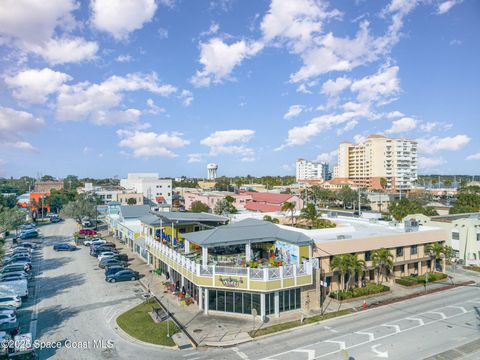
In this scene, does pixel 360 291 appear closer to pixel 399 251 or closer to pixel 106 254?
pixel 399 251

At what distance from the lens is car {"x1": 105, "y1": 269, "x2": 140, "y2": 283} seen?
135ft

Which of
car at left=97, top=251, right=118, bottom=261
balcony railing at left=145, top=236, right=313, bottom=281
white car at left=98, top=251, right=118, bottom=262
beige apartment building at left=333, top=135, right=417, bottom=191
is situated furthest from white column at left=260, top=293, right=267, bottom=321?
beige apartment building at left=333, top=135, right=417, bottom=191

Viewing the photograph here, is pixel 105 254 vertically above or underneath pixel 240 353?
above

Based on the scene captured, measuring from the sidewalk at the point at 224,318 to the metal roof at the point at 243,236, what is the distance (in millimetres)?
6476

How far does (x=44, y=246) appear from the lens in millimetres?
63250

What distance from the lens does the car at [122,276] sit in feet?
135

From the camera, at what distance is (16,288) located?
36031 millimetres

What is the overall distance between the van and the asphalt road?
177cm

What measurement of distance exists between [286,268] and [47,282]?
3022 centimetres

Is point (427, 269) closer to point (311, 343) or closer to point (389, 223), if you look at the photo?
point (389, 223)

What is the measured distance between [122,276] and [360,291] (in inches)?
1090

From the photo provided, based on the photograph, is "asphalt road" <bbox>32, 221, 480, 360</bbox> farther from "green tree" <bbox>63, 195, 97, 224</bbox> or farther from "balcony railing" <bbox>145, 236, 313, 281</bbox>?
"green tree" <bbox>63, 195, 97, 224</bbox>

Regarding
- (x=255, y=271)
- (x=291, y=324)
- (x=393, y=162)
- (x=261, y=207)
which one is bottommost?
(x=291, y=324)

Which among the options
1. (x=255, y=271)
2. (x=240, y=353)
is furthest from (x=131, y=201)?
(x=240, y=353)
